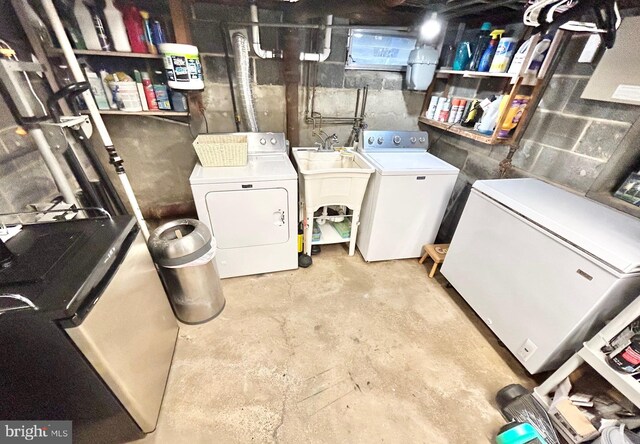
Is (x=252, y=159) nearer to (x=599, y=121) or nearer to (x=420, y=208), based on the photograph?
(x=420, y=208)

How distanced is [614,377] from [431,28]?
2355 mm

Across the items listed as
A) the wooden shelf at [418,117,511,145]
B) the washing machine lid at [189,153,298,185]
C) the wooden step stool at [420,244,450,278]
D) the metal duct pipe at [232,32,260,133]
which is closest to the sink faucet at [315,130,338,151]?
the washing machine lid at [189,153,298,185]

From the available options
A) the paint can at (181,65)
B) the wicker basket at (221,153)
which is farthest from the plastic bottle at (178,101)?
the wicker basket at (221,153)

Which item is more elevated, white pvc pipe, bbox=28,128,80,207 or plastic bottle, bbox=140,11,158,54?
plastic bottle, bbox=140,11,158,54

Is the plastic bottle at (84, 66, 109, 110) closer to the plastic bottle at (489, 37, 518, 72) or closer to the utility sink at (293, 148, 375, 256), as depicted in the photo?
the utility sink at (293, 148, 375, 256)

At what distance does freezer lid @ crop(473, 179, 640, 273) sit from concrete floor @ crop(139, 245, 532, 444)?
3.13 feet

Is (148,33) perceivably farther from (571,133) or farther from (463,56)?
(571,133)

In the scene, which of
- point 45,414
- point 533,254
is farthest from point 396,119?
point 45,414

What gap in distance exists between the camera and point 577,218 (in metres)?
1.34

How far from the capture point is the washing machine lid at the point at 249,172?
174 centimetres

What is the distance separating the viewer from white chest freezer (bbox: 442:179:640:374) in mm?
1133

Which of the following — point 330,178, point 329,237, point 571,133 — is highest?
point 571,133

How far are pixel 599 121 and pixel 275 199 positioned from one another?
206 cm

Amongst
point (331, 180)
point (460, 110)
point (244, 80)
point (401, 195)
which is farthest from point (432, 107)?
point (244, 80)
